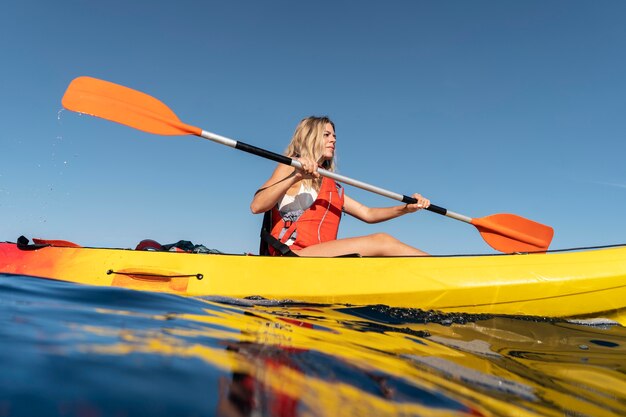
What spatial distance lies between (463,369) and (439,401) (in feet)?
1.68

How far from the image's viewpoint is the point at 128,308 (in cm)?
195

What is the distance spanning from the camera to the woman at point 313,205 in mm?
3826

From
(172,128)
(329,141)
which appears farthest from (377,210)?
(172,128)

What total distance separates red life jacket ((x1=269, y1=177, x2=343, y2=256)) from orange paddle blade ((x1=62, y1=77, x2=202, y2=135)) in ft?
4.23

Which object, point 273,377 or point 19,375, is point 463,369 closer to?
point 273,377

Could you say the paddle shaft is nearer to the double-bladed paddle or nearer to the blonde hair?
the double-bladed paddle

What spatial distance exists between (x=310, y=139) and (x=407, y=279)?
1.87 metres

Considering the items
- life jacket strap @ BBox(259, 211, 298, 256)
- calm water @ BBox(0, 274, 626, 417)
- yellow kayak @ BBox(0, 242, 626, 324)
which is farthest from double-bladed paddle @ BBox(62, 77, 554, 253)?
Answer: calm water @ BBox(0, 274, 626, 417)

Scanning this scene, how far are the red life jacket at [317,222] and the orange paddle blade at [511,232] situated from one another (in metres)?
1.61

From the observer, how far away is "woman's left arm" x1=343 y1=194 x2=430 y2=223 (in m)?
4.86

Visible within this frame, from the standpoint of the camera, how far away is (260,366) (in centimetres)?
116

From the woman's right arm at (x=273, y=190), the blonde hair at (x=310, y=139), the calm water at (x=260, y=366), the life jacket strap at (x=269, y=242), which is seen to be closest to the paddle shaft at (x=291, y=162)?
the woman's right arm at (x=273, y=190)

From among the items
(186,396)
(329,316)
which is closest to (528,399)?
(186,396)

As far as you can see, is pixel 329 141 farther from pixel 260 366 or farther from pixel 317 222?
pixel 260 366
